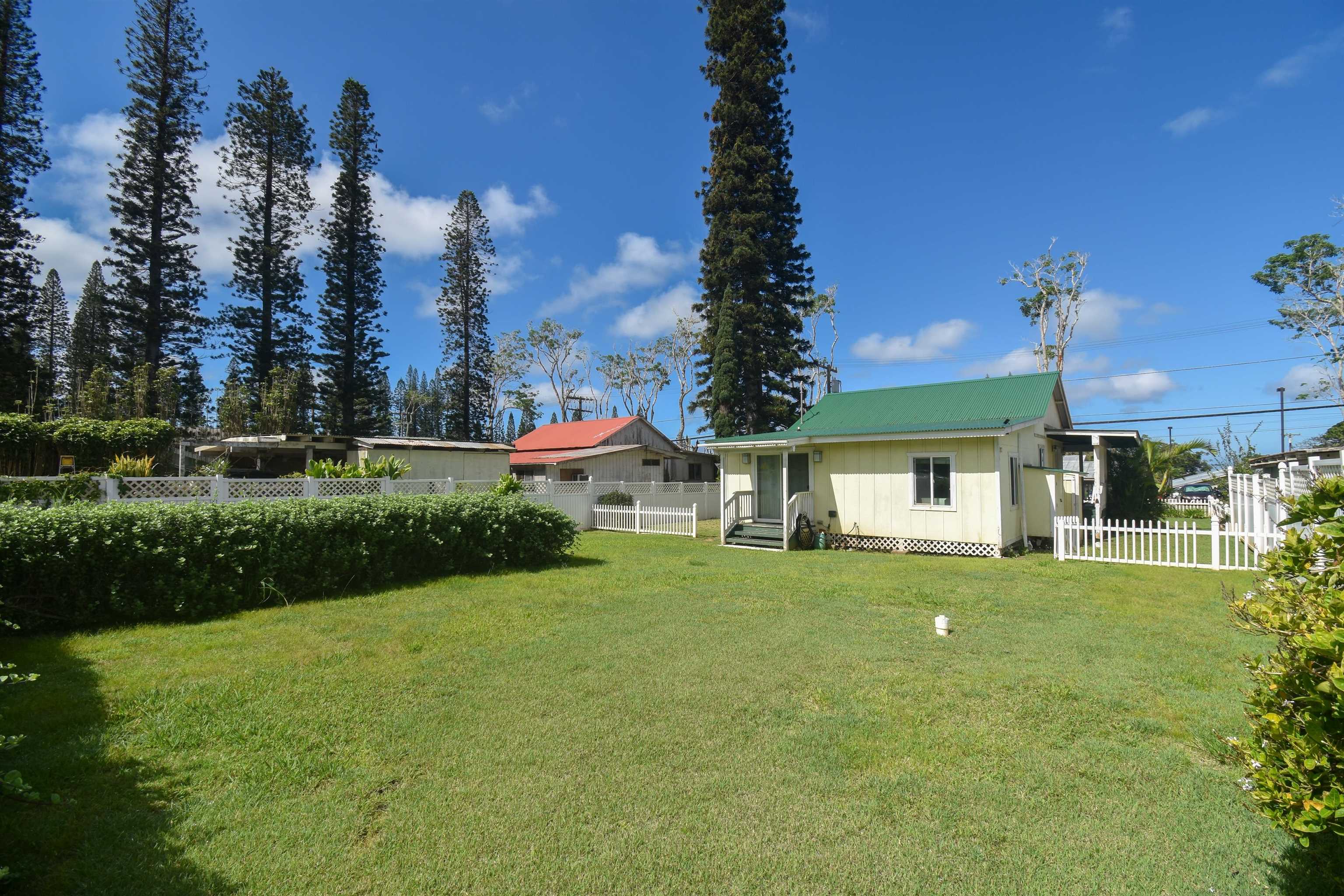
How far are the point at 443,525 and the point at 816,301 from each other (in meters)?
33.1

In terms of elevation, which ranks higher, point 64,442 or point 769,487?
point 64,442

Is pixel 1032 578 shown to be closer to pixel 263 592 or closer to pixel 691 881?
pixel 691 881

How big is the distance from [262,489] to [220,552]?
12.7 feet

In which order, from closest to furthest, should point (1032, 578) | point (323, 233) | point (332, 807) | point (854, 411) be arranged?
point (332, 807) < point (1032, 578) < point (854, 411) < point (323, 233)

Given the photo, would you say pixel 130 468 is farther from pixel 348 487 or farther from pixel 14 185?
pixel 14 185

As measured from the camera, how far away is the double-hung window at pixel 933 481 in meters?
12.4

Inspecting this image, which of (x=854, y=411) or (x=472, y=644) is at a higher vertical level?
(x=854, y=411)

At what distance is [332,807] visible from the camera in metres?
2.97

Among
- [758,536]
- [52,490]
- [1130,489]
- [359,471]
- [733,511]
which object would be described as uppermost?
[359,471]

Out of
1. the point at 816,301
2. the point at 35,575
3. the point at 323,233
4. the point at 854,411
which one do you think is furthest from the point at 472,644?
the point at 816,301

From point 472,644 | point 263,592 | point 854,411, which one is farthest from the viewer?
point 854,411

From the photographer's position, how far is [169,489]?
9805 mm

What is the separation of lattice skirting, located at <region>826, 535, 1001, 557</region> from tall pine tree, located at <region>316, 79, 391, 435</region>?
83.3ft

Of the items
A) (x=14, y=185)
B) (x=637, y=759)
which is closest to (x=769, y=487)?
(x=637, y=759)
